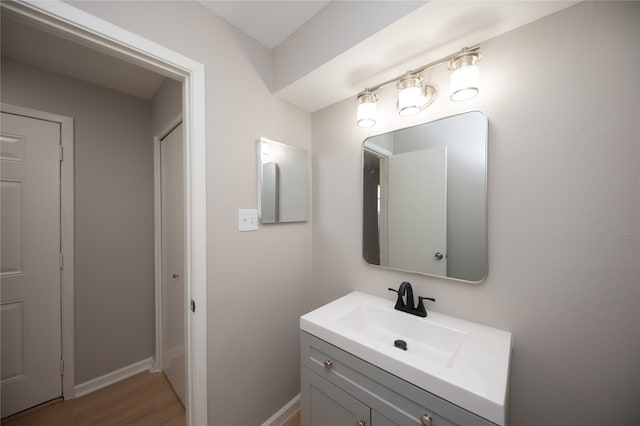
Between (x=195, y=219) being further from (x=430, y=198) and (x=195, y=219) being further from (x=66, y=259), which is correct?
(x=66, y=259)

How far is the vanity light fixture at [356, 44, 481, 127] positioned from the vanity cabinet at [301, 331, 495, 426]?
1.18m

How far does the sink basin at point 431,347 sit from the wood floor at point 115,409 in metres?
1.50

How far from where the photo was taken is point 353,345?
0.90 meters

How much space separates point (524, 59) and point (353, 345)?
4.63ft

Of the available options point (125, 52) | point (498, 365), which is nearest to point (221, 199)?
point (125, 52)

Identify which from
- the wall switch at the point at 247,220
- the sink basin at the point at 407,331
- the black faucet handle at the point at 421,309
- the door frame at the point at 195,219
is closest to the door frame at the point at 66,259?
the door frame at the point at 195,219

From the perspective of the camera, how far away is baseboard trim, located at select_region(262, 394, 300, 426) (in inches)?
57.1

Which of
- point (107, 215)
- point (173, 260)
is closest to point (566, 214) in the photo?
point (173, 260)

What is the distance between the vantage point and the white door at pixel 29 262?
1.50m

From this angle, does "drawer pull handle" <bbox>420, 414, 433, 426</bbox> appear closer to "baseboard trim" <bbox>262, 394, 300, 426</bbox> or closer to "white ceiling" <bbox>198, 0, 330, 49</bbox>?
"baseboard trim" <bbox>262, 394, 300, 426</bbox>

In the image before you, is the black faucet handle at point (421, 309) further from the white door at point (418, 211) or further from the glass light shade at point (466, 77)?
the glass light shade at point (466, 77)

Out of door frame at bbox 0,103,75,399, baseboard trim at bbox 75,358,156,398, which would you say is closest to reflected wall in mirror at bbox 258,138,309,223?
door frame at bbox 0,103,75,399

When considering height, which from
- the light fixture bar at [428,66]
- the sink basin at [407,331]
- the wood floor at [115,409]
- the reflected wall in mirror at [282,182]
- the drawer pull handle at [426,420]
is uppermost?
the light fixture bar at [428,66]

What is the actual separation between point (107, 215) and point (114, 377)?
141cm
